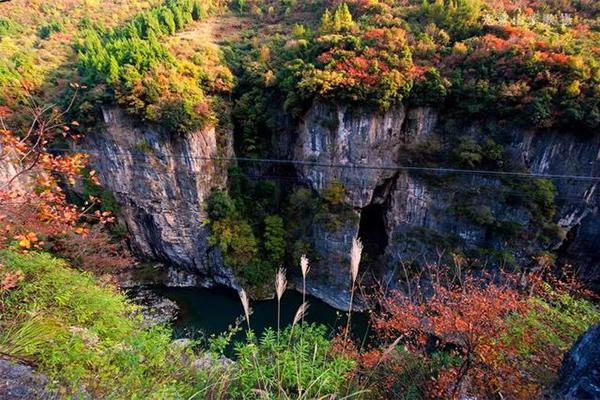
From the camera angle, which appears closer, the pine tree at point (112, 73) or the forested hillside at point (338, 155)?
the forested hillside at point (338, 155)

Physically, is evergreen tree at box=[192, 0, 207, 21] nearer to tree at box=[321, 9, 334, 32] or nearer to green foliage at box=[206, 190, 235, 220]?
tree at box=[321, 9, 334, 32]

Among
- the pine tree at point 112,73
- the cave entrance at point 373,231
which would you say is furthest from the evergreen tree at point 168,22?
the cave entrance at point 373,231

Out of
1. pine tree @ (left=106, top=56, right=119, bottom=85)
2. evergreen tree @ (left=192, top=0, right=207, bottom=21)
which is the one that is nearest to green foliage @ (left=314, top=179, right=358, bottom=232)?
pine tree @ (left=106, top=56, right=119, bottom=85)

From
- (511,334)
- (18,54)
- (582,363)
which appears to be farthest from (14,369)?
(18,54)

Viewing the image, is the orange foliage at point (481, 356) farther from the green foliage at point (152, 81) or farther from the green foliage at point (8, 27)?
the green foliage at point (8, 27)

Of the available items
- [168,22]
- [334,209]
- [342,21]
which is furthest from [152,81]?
[334,209]

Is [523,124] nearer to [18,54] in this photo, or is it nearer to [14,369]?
[14,369]
